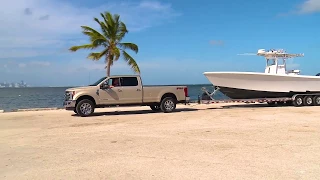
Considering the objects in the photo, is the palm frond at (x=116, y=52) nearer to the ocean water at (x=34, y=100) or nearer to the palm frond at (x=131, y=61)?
the palm frond at (x=131, y=61)

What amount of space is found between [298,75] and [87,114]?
13.1 m

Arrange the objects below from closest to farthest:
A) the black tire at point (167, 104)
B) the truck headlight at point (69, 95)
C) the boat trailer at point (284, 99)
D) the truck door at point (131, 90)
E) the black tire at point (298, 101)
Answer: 1. the truck headlight at point (69, 95)
2. the truck door at point (131, 90)
3. the black tire at point (167, 104)
4. the boat trailer at point (284, 99)
5. the black tire at point (298, 101)

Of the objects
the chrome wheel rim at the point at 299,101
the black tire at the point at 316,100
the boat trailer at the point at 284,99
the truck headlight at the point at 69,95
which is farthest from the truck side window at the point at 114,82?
the black tire at the point at 316,100

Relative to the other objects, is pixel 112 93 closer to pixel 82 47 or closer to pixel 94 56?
pixel 82 47

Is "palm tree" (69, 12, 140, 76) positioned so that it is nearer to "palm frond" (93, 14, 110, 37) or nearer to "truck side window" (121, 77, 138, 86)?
"palm frond" (93, 14, 110, 37)

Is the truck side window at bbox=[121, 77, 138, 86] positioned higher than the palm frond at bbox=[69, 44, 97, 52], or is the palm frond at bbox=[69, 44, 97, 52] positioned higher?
the palm frond at bbox=[69, 44, 97, 52]

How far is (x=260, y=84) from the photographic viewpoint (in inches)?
813

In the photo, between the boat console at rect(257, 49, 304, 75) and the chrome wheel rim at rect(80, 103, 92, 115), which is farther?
the boat console at rect(257, 49, 304, 75)

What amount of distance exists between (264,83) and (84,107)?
35.5ft

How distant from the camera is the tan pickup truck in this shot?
16359 mm

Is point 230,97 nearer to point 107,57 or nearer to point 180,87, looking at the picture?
point 180,87

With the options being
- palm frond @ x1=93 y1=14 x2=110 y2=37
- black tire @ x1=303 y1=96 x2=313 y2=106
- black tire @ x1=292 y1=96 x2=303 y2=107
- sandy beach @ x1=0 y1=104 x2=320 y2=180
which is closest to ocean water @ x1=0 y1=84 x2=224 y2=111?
black tire @ x1=292 y1=96 x2=303 y2=107

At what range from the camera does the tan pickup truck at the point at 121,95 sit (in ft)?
53.7

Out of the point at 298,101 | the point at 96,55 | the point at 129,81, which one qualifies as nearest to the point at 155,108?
the point at 129,81
